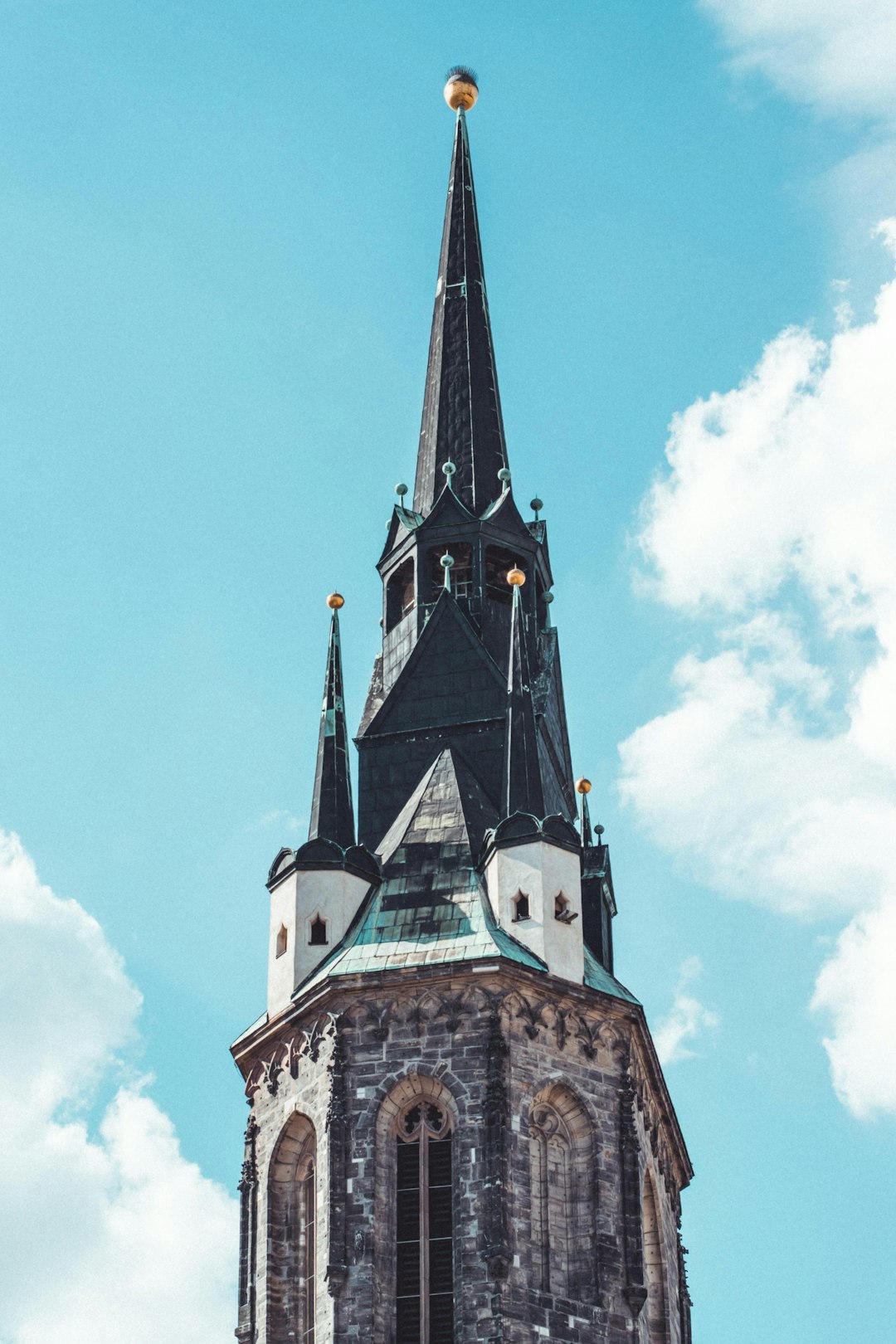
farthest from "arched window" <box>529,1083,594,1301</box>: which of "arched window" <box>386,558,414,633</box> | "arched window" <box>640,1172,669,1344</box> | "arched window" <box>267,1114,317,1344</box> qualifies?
"arched window" <box>386,558,414,633</box>

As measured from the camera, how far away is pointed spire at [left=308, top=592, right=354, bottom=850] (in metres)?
48.6

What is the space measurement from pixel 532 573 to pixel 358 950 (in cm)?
1055

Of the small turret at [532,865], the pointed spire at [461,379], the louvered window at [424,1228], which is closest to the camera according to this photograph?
the louvered window at [424,1228]

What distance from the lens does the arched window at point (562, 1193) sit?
4303cm

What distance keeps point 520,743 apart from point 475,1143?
25.1 feet

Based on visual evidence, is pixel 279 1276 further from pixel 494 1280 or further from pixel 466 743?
pixel 466 743

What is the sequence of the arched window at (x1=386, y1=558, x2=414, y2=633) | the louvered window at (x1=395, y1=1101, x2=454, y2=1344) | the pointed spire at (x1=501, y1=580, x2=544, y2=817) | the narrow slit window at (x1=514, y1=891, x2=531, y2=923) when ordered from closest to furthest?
the louvered window at (x1=395, y1=1101, x2=454, y2=1344) → the narrow slit window at (x1=514, y1=891, x2=531, y2=923) → the pointed spire at (x1=501, y1=580, x2=544, y2=817) → the arched window at (x1=386, y1=558, x2=414, y2=633)

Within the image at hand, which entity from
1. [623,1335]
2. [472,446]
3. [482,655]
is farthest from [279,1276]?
[472,446]

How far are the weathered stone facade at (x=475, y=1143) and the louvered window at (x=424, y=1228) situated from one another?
201 mm

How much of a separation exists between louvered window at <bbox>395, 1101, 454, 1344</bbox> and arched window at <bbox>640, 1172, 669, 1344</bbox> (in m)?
3.47

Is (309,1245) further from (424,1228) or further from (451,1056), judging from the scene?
(451,1056)

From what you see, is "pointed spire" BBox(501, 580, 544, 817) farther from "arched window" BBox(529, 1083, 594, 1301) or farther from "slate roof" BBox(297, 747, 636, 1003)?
"arched window" BBox(529, 1083, 594, 1301)

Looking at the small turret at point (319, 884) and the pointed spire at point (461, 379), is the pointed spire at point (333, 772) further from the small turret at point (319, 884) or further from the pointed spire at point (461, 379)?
the pointed spire at point (461, 379)

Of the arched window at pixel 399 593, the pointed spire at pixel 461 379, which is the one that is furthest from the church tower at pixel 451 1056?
the pointed spire at pixel 461 379
